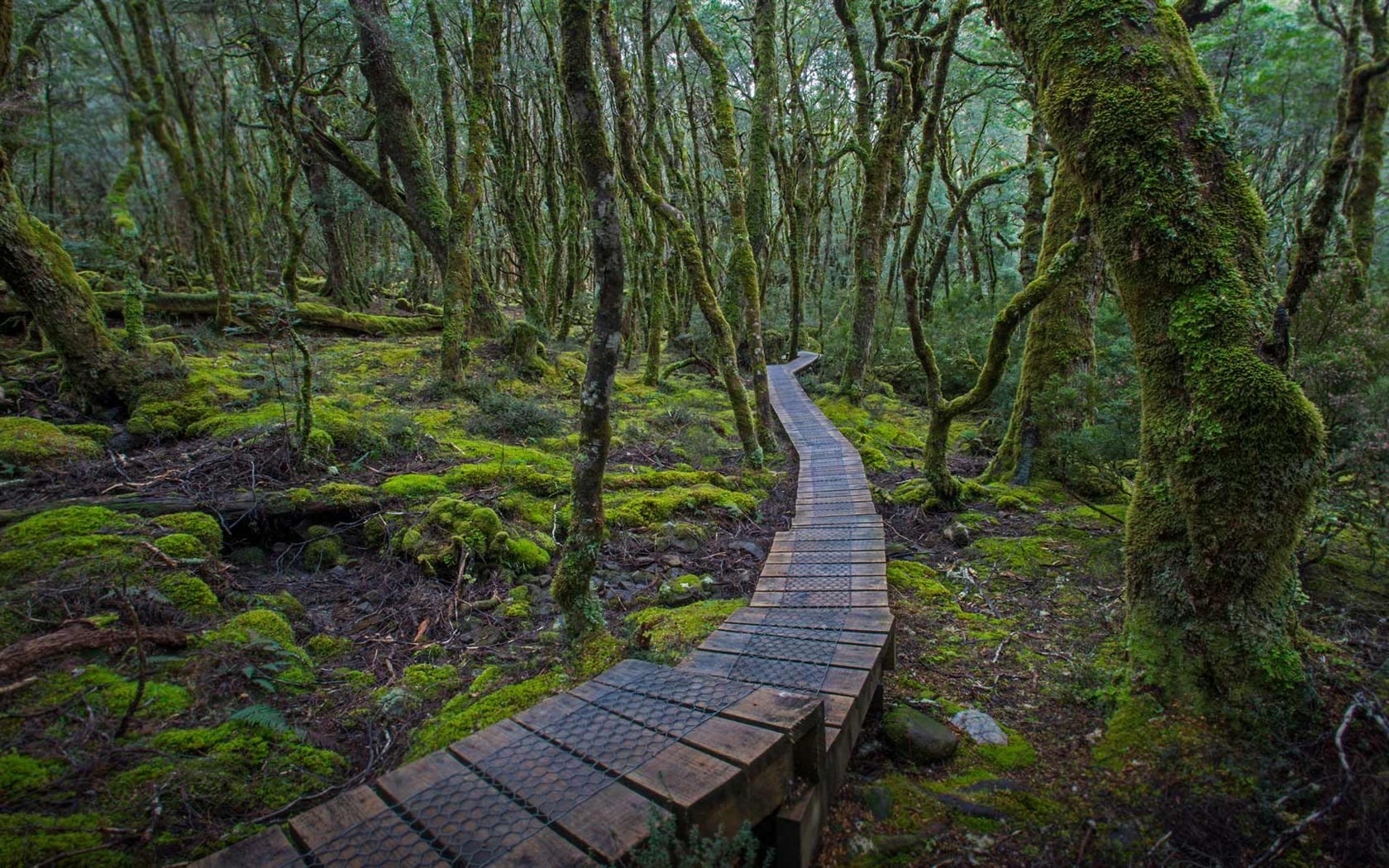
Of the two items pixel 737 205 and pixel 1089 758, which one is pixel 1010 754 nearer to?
pixel 1089 758

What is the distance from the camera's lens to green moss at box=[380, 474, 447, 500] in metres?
5.84

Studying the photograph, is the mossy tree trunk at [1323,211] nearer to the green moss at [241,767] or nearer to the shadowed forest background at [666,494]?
the shadowed forest background at [666,494]

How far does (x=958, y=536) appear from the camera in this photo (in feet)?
19.2

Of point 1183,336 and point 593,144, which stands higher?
point 593,144

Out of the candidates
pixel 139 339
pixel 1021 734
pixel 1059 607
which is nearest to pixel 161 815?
pixel 1021 734

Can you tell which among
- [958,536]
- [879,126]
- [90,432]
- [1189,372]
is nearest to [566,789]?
[1189,372]

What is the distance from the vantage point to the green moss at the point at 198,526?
4348 mm

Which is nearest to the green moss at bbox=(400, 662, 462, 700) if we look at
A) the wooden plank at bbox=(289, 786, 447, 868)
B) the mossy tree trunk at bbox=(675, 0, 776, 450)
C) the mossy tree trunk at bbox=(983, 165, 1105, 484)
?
the wooden plank at bbox=(289, 786, 447, 868)

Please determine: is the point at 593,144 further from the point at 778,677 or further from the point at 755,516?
the point at 755,516

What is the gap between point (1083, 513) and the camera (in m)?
6.09

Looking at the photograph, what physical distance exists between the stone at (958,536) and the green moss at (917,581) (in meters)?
0.65

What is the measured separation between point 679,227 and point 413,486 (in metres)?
4.44

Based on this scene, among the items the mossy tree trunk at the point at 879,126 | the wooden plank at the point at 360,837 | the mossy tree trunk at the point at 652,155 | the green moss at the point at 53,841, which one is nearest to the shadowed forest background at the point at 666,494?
the green moss at the point at 53,841

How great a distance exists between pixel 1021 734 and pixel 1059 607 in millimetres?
1774
